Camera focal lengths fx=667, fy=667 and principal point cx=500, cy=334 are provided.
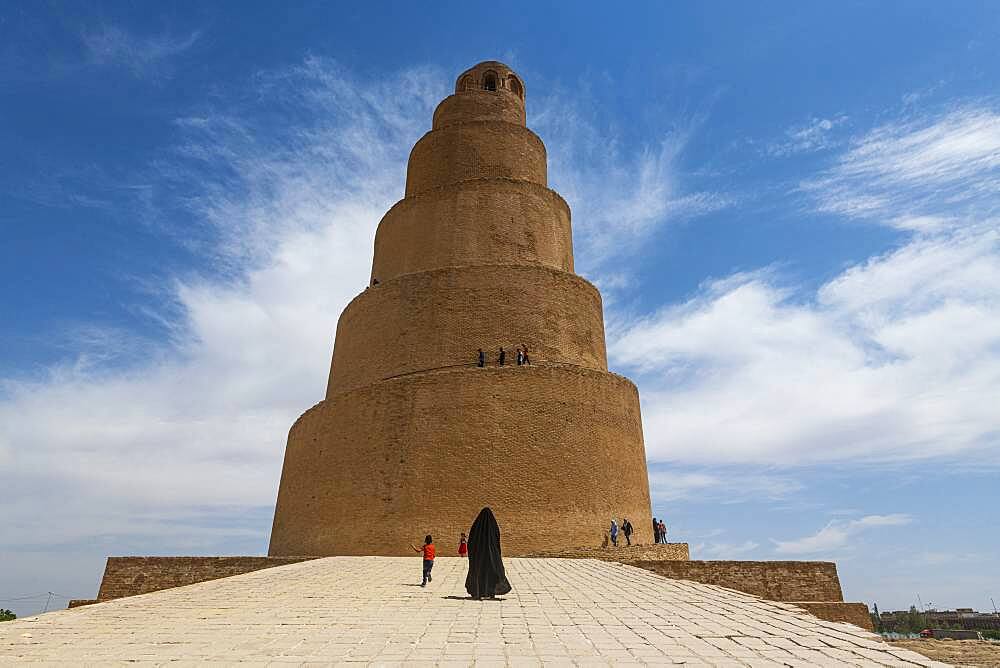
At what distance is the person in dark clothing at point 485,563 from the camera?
6902mm

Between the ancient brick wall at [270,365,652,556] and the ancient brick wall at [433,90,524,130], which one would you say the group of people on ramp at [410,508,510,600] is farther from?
the ancient brick wall at [433,90,524,130]

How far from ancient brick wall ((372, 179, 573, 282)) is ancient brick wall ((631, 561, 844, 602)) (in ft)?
28.4

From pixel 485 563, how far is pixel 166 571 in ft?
26.2

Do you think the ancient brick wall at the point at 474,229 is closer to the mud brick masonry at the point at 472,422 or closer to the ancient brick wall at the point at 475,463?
the mud brick masonry at the point at 472,422

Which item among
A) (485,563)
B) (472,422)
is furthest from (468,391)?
(485,563)

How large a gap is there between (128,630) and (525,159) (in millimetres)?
16821

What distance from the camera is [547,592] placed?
750 cm

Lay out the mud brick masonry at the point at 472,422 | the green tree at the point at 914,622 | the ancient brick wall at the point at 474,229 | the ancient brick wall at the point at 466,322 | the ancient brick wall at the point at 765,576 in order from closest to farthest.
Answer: the ancient brick wall at the point at 765,576 → the mud brick masonry at the point at 472,422 → the ancient brick wall at the point at 466,322 → the ancient brick wall at the point at 474,229 → the green tree at the point at 914,622

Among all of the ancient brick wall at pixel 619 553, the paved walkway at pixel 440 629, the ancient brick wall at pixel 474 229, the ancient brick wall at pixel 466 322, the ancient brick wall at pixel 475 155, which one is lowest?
the paved walkway at pixel 440 629

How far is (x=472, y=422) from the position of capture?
13727 mm

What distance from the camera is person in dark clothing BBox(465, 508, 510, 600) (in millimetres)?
6902

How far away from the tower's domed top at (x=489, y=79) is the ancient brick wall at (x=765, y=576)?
52.9 feet

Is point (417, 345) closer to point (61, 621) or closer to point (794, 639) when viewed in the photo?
point (61, 621)

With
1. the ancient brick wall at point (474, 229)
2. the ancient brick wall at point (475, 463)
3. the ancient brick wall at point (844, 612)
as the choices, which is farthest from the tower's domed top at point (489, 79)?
the ancient brick wall at point (844, 612)
